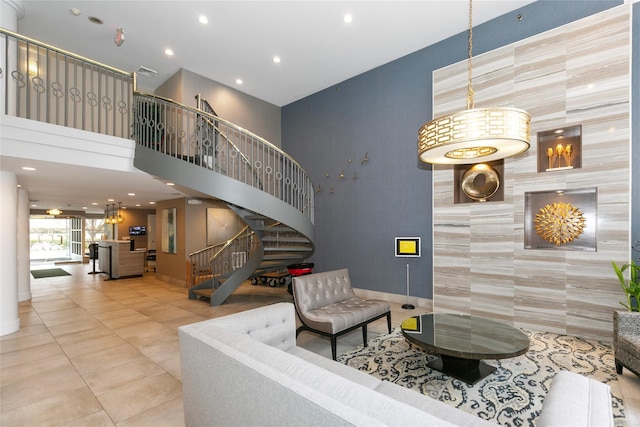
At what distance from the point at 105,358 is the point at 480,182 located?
6.14 meters

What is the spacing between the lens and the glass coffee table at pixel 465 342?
2.74 meters

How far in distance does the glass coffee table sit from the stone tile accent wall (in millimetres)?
1653

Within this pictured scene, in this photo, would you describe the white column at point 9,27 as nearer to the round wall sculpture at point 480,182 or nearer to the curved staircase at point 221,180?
the curved staircase at point 221,180

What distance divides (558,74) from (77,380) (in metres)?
7.37

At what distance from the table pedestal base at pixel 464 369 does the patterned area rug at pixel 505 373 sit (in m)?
0.05

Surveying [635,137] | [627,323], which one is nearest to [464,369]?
[627,323]

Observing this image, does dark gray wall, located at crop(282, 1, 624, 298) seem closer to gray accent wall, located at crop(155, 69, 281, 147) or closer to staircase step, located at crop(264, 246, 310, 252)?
gray accent wall, located at crop(155, 69, 281, 147)

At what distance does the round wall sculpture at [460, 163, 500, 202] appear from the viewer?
5016 millimetres

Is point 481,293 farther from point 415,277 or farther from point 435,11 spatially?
point 435,11

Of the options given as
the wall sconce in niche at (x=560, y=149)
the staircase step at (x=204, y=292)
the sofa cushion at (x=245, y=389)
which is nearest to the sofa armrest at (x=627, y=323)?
the wall sconce in niche at (x=560, y=149)

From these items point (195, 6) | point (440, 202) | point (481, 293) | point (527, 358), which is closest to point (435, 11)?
point (440, 202)

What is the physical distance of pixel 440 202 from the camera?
5551mm

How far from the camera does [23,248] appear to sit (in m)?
6.61

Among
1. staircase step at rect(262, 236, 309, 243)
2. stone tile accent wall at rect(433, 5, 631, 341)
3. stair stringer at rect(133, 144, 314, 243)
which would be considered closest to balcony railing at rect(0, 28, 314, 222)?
stair stringer at rect(133, 144, 314, 243)
